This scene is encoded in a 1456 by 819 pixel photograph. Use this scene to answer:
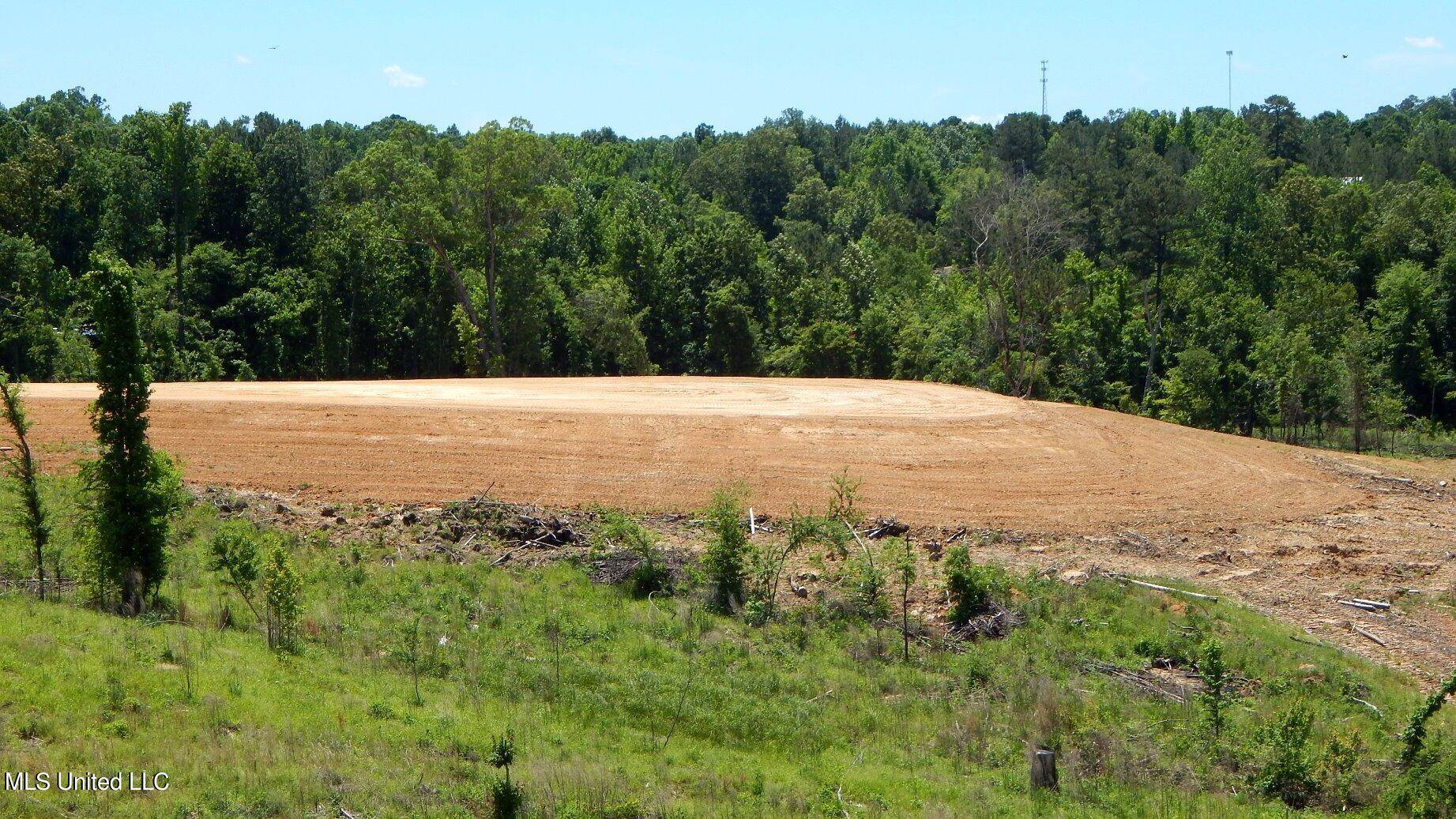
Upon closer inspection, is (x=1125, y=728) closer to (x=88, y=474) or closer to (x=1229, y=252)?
(x=88, y=474)

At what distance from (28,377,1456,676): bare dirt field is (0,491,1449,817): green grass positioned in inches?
129

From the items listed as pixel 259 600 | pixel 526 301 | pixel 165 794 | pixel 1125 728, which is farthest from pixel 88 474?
pixel 526 301

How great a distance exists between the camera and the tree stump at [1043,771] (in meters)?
14.3

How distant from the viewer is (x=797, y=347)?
1971 inches

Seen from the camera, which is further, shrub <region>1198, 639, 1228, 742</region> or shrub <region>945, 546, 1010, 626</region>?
shrub <region>945, 546, 1010, 626</region>

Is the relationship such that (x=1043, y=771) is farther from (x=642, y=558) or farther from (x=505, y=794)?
(x=642, y=558)

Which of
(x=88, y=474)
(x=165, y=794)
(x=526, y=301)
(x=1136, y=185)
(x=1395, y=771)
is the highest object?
(x=1136, y=185)

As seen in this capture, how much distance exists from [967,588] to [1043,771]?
6.34m

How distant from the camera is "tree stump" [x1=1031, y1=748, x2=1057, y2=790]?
46.9ft

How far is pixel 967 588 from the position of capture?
2055 cm


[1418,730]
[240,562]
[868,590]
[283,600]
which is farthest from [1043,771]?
[240,562]

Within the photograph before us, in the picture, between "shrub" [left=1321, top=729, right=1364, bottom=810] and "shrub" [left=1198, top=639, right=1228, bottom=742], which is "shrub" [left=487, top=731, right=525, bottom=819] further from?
"shrub" [left=1321, top=729, right=1364, bottom=810]

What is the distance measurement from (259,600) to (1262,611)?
55.3 feet

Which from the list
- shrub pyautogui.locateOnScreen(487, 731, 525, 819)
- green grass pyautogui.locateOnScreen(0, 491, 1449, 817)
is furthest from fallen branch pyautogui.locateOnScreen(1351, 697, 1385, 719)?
shrub pyautogui.locateOnScreen(487, 731, 525, 819)
